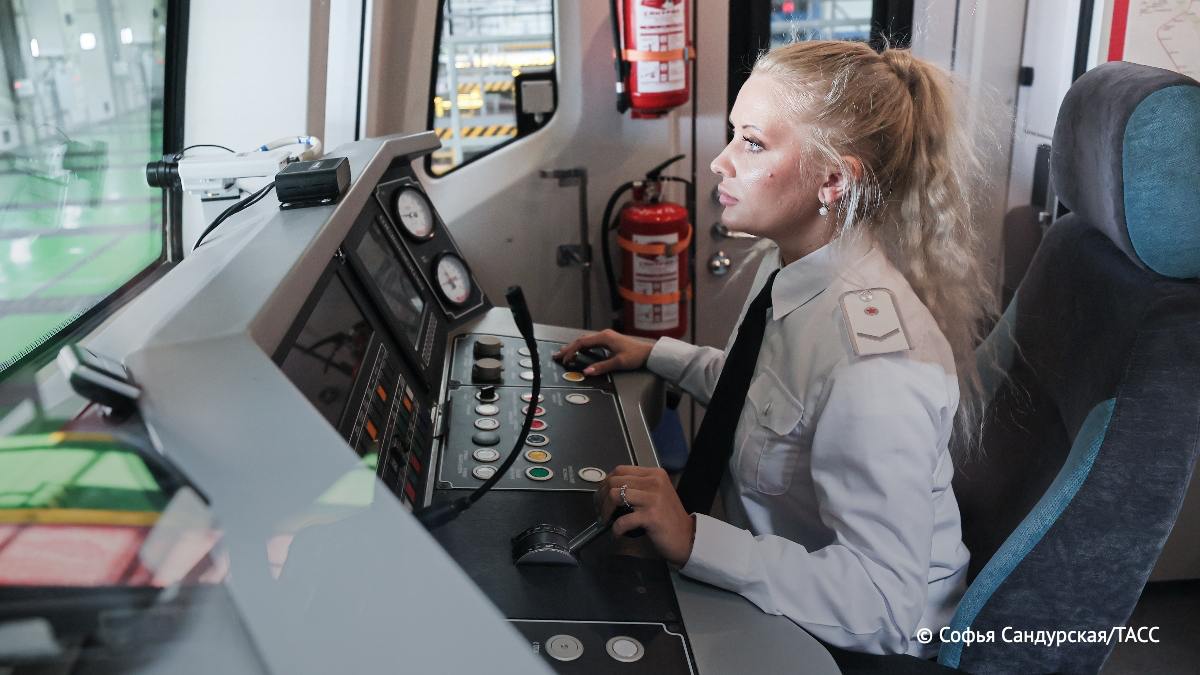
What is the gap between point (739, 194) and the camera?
128 cm

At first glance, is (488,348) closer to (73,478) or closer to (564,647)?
(564,647)

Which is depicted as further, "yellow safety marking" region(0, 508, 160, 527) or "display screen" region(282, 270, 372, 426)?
"display screen" region(282, 270, 372, 426)

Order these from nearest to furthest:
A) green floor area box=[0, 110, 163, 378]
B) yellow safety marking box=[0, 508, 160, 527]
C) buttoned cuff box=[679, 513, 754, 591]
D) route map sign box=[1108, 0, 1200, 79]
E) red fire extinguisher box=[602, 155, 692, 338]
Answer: yellow safety marking box=[0, 508, 160, 527]
buttoned cuff box=[679, 513, 754, 591]
green floor area box=[0, 110, 163, 378]
route map sign box=[1108, 0, 1200, 79]
red fire extinguisher box=[602, 155, 692, 338]

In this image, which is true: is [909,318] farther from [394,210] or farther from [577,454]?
[394,210]

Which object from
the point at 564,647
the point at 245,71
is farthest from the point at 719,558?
the point at 245,71

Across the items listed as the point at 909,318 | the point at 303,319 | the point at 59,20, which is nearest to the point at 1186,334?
the point at 909,318

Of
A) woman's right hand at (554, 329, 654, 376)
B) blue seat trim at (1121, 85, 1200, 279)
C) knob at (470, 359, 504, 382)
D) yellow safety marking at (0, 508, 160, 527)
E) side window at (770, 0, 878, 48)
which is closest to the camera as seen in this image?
yellow safety marking at (0, 508, 160, 527)

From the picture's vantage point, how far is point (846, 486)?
3.45ft

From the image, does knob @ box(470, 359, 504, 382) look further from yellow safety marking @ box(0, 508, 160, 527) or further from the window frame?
yellow safety marking @ box(0, 508, 160, 527)

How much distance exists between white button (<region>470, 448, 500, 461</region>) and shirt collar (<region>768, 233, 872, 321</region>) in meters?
0.44

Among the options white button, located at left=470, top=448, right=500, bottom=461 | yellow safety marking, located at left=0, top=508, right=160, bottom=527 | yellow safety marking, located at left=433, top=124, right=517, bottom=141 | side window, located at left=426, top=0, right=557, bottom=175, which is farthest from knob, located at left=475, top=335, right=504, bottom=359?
yellow safety marking, located at left=433, top=124, right=517, bottom=141

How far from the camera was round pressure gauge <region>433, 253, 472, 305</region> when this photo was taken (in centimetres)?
175

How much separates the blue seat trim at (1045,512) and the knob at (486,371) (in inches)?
30.9

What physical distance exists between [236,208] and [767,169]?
0.74m
